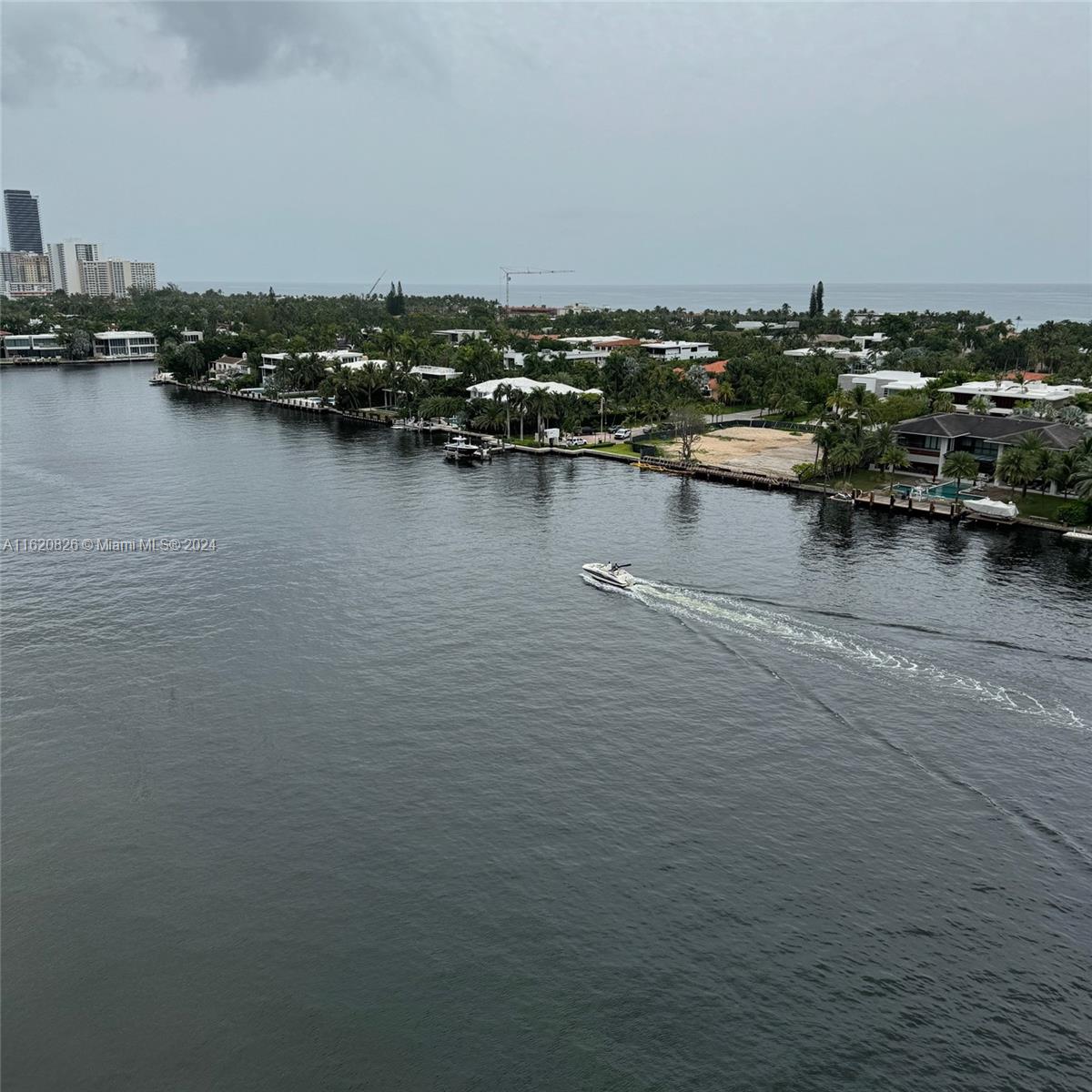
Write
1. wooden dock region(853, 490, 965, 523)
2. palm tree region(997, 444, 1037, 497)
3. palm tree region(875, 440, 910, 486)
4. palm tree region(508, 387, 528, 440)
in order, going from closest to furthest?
palm tree region(997, 444, 1037, 497) → wooden dock region(853, 490, 965, 523) → palm tree region(875, 440, 910, 486) → palm tree region(508, 387, 528, 440)

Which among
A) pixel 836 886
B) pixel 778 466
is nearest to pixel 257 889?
pixel 836 886

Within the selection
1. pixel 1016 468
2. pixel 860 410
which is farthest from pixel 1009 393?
pixel 1016 468

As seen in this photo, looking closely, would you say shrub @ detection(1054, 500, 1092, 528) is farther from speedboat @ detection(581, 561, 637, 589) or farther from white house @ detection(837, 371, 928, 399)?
white house @ detection(837, 371, 928, 399)

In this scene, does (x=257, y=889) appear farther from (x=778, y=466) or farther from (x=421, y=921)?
(x=778, y=466)

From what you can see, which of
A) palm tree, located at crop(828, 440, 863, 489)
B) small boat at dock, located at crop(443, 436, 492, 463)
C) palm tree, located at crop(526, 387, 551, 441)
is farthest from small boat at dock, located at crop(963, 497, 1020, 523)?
small boat at dock, located at crop(443, 436, 492, 463)

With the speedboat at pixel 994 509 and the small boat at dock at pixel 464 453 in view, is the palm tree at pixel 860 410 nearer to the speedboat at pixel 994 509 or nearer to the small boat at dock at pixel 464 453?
the speedboat at pixel 994 509


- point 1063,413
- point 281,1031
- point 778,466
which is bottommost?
point 281,1031

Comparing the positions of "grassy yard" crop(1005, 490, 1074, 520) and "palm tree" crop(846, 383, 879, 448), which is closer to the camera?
"grassy yard" crop(1005, 490, 1074, 520)
